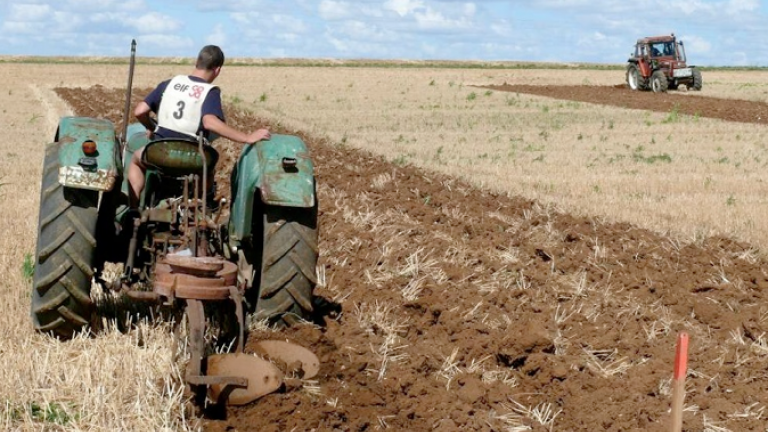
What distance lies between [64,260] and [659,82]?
32.1m

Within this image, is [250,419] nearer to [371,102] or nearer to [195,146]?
[195,146]

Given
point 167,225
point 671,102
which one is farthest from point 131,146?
point 671,102

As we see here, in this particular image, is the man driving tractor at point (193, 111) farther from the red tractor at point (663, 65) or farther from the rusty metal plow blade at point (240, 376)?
the red tractor at point (663, 65)

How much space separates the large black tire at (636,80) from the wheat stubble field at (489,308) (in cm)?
2081

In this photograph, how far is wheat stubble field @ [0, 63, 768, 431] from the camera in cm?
469

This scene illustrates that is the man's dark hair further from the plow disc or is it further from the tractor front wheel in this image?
the tractor front wheel

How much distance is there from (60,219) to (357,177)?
748cm

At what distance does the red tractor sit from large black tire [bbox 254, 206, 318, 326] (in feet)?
102

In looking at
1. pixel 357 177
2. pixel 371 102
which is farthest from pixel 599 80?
pixel 357 177

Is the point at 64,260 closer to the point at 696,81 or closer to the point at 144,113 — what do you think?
the point at 144,113

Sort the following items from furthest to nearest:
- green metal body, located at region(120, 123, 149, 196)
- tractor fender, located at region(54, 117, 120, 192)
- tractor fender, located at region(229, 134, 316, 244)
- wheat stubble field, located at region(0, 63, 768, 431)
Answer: green metal body, located at region(120, 123, 149, 196) < tractor fender, located at region(229, 134, 316, 244) < tractor fender, located at region(54, 117, 120, 192) < wheat stubble field, located at region(0, 63, 768, 431)

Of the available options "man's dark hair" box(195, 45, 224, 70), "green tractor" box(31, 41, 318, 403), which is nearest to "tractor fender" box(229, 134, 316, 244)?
"green tractor" box(31, 41, 318, 403)

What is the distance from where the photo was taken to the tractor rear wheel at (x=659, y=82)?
114 feet

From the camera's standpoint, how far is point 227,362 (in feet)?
14.6
